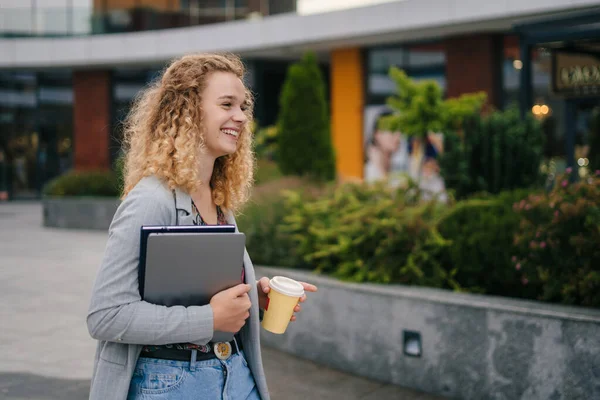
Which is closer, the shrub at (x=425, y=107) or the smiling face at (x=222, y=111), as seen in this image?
the smiling face at (x=222, y=111)

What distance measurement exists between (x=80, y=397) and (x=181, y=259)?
336 centimetres

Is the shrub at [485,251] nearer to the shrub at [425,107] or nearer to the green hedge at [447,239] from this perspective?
the green hedge at [447,239]

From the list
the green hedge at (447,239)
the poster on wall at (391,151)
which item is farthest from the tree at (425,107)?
the poster on wall at (391,151)

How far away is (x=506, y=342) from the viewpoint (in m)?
4.65

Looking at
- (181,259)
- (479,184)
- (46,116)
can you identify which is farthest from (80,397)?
(46,116)

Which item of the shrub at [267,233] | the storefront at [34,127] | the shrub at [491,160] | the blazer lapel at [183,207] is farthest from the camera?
the storefront at [34,127]

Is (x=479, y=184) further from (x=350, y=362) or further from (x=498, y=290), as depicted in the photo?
(x=350, y=362)

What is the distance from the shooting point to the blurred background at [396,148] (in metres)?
5.11

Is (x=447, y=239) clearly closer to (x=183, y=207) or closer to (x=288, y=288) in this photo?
(x=288, y=288)

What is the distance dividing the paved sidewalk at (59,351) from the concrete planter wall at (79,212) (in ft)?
17.8

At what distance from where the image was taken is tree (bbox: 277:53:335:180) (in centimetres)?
1449

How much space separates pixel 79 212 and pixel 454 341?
13412mm

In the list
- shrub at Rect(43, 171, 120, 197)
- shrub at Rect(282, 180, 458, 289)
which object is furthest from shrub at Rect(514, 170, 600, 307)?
shrub at Rect(43, 171, 120, 197)

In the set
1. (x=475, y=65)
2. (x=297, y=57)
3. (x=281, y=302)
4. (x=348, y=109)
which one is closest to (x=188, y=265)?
(x=281, y=302)
